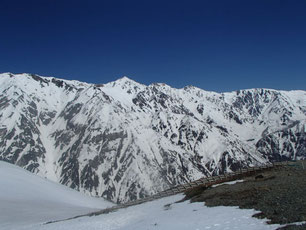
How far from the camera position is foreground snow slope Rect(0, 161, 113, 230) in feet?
162

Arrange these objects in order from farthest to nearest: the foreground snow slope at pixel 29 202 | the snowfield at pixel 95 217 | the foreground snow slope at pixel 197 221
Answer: the foreground snow slope at pixel 29 202
the snowfield at pixel 95 217
the foreground snow slope at pixel 197 221

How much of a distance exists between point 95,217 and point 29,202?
32.5m

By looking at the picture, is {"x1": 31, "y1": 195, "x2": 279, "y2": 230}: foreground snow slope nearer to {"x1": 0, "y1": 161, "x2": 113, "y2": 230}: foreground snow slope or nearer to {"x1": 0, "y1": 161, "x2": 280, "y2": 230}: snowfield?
{"x1": 0, "y1": 161, "x2": 280, "y2": 230}: snowfield

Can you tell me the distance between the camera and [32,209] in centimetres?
5925

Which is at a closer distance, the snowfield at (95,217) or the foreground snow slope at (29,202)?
the snowfield at (95,217)

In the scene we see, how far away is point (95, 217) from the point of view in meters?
41.9

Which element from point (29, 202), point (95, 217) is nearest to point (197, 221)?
point (95, 217)

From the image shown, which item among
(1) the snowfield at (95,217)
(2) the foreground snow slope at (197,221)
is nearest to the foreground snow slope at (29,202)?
(1) the snowfield at (95,217)

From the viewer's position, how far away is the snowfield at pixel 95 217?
23.8 meters

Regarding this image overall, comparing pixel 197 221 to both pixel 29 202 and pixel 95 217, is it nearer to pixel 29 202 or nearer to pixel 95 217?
pixel 95 217

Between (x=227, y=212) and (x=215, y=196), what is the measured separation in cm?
978


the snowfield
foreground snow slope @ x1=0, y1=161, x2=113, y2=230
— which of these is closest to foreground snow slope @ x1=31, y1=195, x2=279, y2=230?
the snowfield

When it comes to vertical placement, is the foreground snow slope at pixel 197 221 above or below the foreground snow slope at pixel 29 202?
below

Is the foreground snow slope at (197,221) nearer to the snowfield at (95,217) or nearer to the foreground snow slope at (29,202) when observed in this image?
the snowfield at (95,217)
